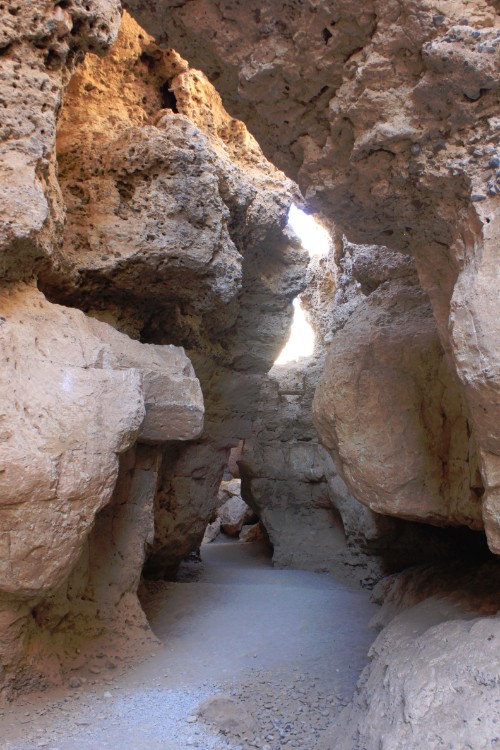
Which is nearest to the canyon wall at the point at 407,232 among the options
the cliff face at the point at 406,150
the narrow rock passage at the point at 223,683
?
the cliff face at the point at 406,150

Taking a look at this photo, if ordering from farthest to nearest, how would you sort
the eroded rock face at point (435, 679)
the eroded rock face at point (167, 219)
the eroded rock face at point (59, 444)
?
the eroded rock face at point (167, 219) → the eroded rock face at point (59, 444) → the eroded rock face at point (435, 679)

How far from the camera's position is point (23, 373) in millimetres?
3412

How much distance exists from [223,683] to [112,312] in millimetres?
3510

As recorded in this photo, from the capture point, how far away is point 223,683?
4.03m

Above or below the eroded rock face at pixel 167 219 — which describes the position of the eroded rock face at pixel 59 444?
below

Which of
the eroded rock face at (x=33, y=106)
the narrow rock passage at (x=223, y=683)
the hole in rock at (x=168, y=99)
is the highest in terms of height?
the hole in rock at (x=168, y=99)

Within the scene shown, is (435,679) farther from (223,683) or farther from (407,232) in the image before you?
(407,232)

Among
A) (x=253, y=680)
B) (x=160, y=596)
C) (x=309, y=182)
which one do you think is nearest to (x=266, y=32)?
(x=309, y=182)

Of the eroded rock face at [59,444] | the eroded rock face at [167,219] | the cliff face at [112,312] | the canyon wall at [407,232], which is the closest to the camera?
the canyon wall at [407,232]

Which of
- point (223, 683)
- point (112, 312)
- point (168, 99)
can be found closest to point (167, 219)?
point (112, 312)

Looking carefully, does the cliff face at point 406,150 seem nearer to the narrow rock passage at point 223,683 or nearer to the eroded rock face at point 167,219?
the narrow rock passage at point 223,683

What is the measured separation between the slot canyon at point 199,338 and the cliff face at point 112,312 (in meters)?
0.02

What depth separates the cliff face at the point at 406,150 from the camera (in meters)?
2.45

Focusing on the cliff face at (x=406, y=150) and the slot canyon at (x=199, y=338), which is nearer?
the cliff face at (x=406, y=150)
